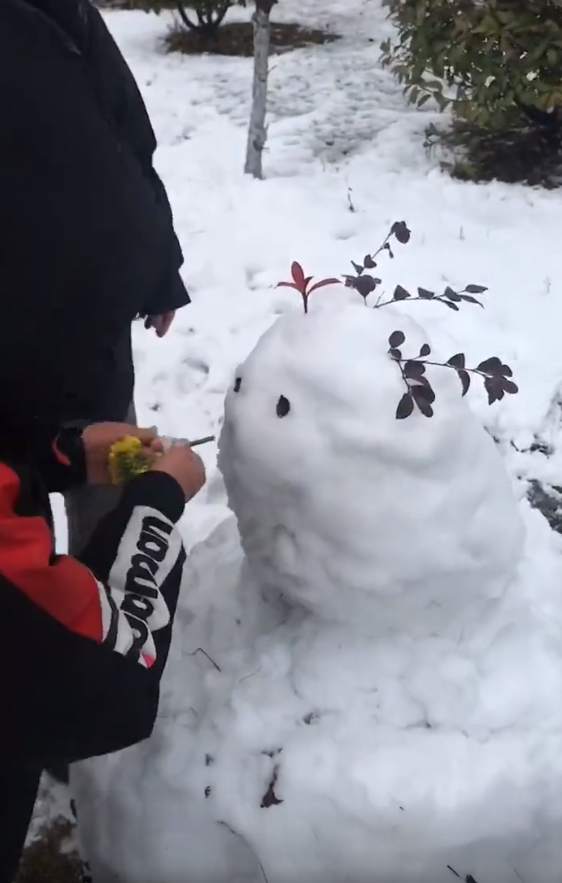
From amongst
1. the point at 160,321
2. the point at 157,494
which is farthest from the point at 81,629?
the point at 160,321

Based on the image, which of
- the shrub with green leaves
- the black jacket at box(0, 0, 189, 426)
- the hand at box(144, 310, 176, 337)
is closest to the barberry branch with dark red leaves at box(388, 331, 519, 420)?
the black jacket at box(0, 0, 189, 426)

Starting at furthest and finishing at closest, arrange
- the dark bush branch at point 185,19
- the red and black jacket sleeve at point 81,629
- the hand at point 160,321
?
the dark bush branch at point 185,19, the hand at point 160,321, the red and black jacket sleeve at point 81,629

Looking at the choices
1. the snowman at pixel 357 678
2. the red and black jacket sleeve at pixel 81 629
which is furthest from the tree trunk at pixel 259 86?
the red and black jacket sleeve at pixel 81 629

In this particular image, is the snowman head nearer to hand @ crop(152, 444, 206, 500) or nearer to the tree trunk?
hand @ crop(152, 444, 206, 500)

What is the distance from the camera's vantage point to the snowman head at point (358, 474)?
53.4 inches

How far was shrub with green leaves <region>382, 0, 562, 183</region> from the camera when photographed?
11.8ft

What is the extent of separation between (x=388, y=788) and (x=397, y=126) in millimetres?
4363

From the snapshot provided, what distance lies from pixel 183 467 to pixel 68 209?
1.54 ft

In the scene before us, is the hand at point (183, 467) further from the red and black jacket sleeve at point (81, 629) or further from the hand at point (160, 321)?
the hand at point (160, 321)

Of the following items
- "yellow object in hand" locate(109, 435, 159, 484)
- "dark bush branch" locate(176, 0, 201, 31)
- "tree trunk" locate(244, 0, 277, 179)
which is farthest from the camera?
"dark bush branch" locate(176, 0, 201, 31)

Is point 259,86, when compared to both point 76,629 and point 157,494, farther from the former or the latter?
point 76,629

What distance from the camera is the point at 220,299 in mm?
3492

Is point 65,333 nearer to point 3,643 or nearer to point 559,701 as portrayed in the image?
point 3,643

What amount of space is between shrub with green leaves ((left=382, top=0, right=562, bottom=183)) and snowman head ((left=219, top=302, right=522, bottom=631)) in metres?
2.78
